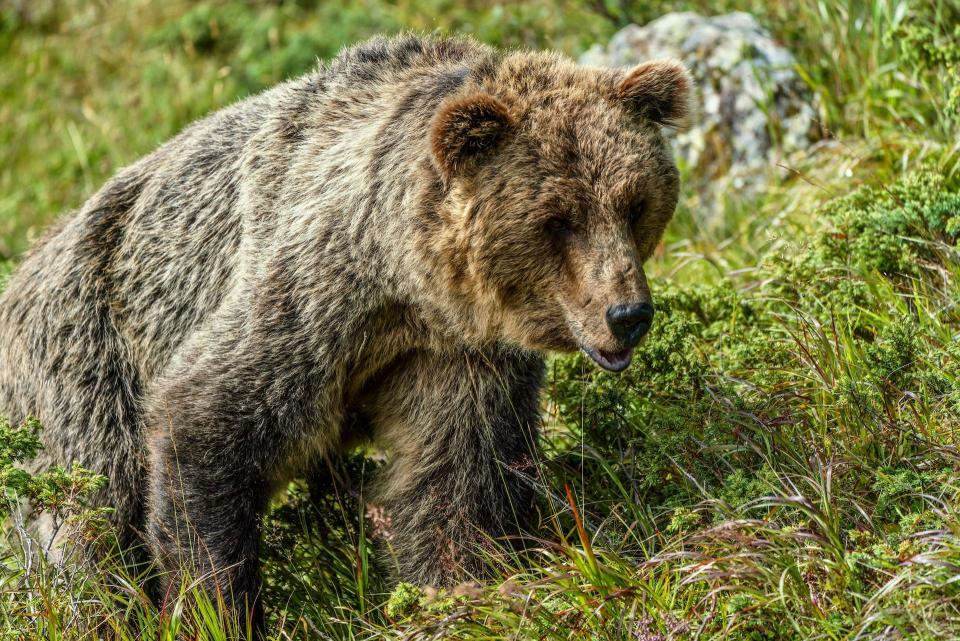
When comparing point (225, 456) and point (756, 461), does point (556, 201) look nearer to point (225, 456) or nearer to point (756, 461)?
point (756, 461)

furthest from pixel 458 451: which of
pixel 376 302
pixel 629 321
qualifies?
pixel 629 321

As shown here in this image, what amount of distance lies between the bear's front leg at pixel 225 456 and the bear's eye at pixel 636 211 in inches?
49.5

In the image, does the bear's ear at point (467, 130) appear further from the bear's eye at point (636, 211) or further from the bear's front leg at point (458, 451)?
the bear's front leg at point (458, 451)

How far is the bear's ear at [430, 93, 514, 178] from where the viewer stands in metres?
3.84

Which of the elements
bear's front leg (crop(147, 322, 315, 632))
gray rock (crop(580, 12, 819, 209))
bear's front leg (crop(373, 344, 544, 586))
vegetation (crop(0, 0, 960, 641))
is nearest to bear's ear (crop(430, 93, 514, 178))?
bear's front leg (crop(373, 344, 544, 586))

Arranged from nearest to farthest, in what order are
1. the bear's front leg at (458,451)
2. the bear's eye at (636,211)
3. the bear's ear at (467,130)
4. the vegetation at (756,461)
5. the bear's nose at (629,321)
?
1. the vegetation at (756,461)
2. the bear's nose at (629,321)
3. the bear's ear at (467,130)
4. the bear's eye at (636,211)
5. the bear's front leg at (458,451)

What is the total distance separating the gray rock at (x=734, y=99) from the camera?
279 inches

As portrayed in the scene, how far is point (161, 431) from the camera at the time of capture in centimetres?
435

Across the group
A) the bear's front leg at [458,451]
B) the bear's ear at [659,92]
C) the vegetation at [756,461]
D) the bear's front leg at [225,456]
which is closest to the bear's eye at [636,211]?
the bear's ear at [659,92]

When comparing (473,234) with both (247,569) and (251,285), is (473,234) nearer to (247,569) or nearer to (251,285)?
(251,285)

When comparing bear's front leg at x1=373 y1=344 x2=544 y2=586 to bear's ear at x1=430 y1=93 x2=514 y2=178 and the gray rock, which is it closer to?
bear's ear at x1=430 y1=93 x2=514 y2=178

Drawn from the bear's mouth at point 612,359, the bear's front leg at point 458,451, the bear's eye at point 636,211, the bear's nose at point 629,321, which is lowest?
the bear's front leg at point 458,451

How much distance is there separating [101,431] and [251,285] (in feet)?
3.23

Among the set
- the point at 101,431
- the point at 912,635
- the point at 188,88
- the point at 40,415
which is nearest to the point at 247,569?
the point at 101,431
